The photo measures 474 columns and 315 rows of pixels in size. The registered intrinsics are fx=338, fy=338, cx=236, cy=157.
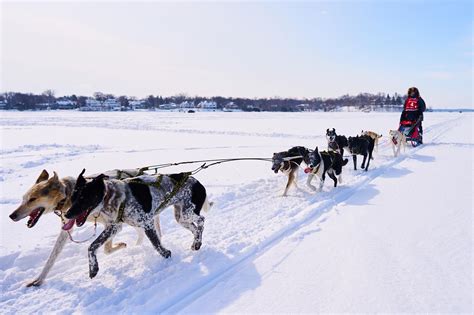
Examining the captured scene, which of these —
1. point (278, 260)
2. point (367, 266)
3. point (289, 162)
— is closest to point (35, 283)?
point (278, 260)

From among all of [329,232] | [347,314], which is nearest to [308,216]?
[329,232]

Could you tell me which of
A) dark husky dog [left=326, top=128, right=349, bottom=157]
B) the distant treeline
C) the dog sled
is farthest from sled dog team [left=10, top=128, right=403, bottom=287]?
the distant treeline

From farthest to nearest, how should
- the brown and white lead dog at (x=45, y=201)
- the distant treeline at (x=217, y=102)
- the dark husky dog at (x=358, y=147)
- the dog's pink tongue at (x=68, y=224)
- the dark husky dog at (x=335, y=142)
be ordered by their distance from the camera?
1. the distant treeline at (x=217, y=102)
2. the dark husky dog at (x=335, y=142)
3. the dark husky dog at (x=358, y=147)
4. the dog's pink tongue at (x=68, y=224)
5. the brown and white lead dog at (x=45, y=201)

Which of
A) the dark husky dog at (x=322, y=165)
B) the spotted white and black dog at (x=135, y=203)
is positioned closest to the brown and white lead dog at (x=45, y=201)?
the spotted white and black dog at (x=135, y=203)

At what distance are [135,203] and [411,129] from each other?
1271 cm

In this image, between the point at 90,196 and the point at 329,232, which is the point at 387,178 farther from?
the point at 90,196

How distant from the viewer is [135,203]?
3.44 metres

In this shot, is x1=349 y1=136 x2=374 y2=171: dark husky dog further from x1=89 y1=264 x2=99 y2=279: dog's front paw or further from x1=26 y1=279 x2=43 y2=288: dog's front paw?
x1=26 y1=279 x2=43 y2=288: dog's front paw

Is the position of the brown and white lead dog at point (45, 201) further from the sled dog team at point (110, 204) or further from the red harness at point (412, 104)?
the red harness at point (412, 104)

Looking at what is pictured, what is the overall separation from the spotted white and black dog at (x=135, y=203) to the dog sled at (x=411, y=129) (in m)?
11.7

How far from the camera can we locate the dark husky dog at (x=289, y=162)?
21.0 ft

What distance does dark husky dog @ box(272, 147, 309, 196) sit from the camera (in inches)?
253

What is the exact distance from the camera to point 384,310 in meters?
2.83

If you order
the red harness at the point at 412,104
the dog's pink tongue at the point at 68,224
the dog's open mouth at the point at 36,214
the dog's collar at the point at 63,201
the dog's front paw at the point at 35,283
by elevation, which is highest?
the red harness at the point at 412,104
